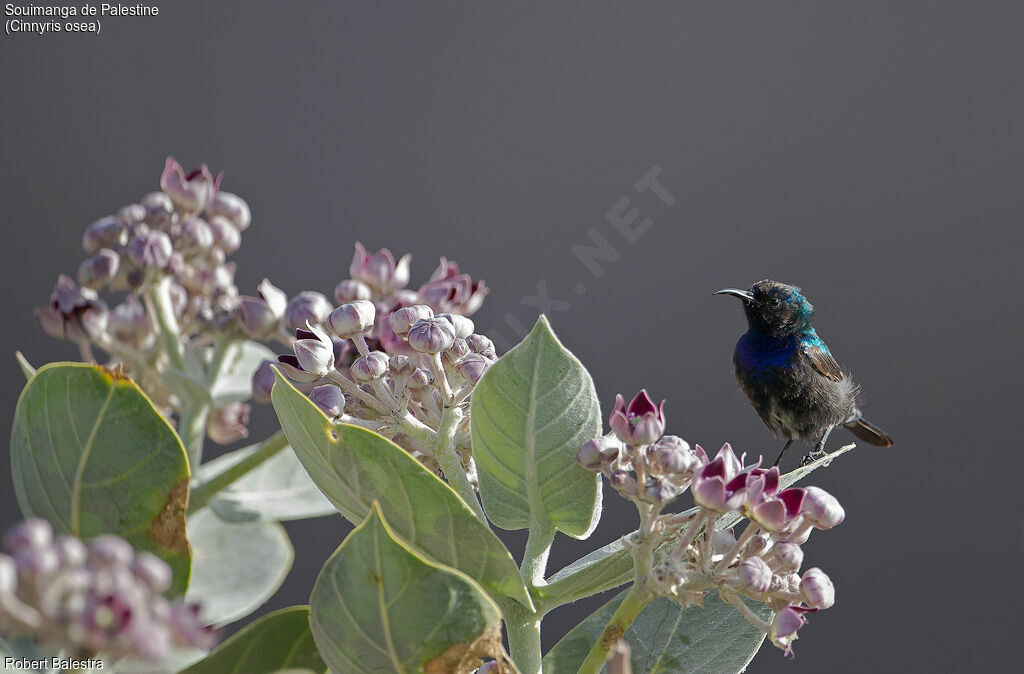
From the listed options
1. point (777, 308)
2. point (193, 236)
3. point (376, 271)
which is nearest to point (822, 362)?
point (777, 308)

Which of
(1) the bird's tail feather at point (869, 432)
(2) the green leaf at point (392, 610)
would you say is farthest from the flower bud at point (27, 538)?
(1) the bird's tail feather at point (869, 432)

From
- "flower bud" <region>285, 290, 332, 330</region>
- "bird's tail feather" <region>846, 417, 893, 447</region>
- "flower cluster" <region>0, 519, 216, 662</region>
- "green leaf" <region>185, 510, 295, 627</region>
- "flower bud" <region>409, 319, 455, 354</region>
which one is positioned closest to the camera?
"flower cluster" <region>0, 519, 216, 662</region>

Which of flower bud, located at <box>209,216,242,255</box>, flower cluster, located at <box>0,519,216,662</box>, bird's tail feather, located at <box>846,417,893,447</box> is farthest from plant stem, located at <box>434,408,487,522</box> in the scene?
bird's tail feather, located at <box>846,417,893,447</box>

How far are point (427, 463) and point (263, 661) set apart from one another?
0.11 m

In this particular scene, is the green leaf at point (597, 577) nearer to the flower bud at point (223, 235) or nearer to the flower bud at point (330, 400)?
the flower bud at point (330, 400)

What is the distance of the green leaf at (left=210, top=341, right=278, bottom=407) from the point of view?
71cm

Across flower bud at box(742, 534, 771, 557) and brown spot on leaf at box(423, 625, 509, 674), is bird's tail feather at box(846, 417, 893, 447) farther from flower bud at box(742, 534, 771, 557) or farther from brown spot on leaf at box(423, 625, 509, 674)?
brown spot on leaf at box(423, 625, 509, 674)

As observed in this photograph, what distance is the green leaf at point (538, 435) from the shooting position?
0.42 metres

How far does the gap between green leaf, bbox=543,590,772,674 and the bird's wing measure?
1.11 ft

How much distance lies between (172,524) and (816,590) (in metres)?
0.28

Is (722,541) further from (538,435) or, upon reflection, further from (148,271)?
(148,271)

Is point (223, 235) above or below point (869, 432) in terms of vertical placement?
above

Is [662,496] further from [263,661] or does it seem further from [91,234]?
[91,234]

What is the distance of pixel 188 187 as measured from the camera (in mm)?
714
